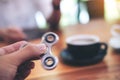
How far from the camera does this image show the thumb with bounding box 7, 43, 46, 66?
0.62 m

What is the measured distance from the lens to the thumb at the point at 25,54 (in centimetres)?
62

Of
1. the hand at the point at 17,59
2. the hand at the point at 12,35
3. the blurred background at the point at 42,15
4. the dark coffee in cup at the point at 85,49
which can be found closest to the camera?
the hand at the point at 17,59

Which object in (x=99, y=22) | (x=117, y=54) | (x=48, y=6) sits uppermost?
(x=48, y=6)

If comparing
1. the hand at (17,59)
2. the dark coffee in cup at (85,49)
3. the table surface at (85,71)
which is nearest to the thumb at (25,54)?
the hand at (17,59)

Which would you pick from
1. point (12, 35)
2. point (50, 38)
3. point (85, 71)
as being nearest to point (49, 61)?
point (50, 38)

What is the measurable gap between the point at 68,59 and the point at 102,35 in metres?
0.39

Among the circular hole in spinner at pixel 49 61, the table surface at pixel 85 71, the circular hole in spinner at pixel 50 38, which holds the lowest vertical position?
the table surface at pixel 85 71

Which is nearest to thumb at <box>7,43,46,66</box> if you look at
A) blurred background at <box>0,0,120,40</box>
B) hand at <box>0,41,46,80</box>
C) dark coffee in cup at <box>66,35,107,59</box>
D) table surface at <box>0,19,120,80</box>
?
hand at <box>0,41,46,80</box>

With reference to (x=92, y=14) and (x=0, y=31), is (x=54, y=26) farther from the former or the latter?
(x=92, y=14)

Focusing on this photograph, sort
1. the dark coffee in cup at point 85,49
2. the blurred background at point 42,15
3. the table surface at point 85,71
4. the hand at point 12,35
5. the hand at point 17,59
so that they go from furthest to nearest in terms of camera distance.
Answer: the blurred background at point 42,15, the hand at point 12,35, the dark coffee in cup at point 85,49, the table surface at point 85,71, the hand at point 17,59

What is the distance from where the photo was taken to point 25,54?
2.03 ft

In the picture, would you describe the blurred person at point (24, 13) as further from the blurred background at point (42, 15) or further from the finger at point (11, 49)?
the finger at point (11, 49)

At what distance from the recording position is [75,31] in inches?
57.4

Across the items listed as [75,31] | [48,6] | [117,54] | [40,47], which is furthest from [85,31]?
[40,47]
